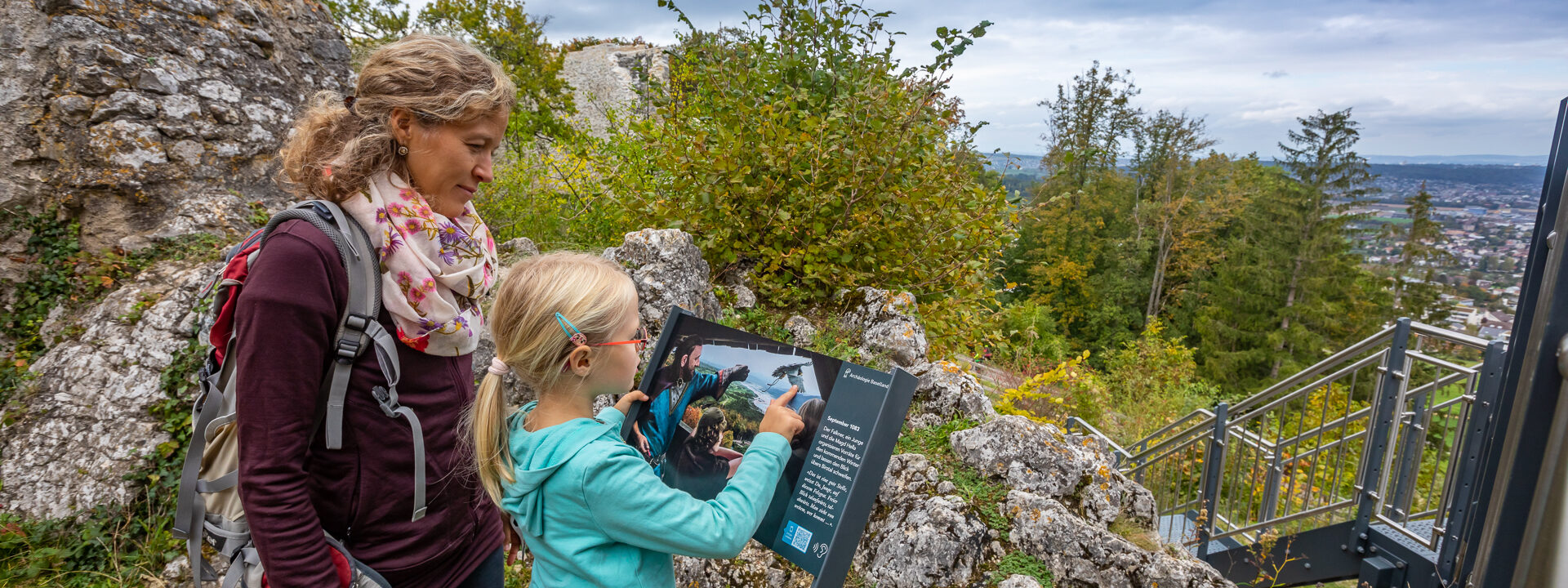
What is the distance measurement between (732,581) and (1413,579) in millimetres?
4293

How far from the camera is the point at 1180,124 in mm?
31922

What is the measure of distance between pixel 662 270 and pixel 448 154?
2306mm

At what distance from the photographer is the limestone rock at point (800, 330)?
429 centimetres

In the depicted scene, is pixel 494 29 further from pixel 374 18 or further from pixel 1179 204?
pixel 1179 204

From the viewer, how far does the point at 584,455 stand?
1477mm

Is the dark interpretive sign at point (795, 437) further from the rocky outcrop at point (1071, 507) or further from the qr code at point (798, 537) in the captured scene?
the rocky outcrop at point (1071, 507)

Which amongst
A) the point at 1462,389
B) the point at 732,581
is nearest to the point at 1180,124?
the point at 1462,389

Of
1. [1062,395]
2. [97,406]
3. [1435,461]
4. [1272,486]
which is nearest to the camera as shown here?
[97,406]

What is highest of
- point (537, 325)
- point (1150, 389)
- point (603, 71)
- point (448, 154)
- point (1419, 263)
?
point (603, 71)

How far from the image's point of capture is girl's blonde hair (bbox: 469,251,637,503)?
1.60 meters

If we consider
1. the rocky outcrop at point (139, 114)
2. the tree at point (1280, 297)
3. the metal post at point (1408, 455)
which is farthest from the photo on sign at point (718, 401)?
the tree at point (1280, 297)

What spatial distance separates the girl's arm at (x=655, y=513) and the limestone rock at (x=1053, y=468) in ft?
6.11

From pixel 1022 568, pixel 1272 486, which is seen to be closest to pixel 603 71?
pixel 1272 486

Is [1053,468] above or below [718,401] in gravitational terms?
below
